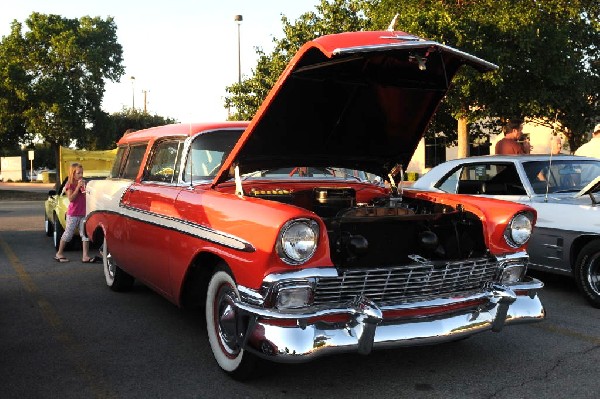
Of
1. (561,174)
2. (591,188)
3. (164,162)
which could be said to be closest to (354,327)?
(164,162)

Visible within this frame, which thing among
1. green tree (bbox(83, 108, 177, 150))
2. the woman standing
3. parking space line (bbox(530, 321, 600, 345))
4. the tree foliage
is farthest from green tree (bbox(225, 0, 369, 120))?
green tree (bbox(83, 108, 177, 150))

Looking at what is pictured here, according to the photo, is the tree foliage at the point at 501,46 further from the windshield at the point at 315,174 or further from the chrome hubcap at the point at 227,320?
the chrome hubcap at the point at 227,320

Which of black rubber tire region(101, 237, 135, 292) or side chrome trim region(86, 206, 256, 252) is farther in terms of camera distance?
black rubber tire region(101, 237, 135, 292)

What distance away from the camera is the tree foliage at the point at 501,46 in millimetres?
14523

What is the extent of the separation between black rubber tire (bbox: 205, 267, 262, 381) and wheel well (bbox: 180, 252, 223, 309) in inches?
7.4

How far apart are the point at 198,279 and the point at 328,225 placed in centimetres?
113

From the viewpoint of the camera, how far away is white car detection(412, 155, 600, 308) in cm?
522

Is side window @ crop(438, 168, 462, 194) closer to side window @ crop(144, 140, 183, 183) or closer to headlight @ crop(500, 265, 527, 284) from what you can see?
headlight @ crop(500, 265, 527, 284)

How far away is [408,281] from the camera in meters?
3.31

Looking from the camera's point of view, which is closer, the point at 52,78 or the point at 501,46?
the point at 501,46

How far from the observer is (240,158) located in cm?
396

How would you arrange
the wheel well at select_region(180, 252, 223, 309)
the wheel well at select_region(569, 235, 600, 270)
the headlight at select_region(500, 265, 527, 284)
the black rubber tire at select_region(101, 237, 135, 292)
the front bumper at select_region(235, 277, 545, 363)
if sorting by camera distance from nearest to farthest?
the front bumper at select_region(235, 277, 545, 363), the headlight at select_region(500, 265, 527, 284), the wheel well at select_region(180, 252, 223, 309), the wheel well at select_region(569, 235, 600, 270), the black rubber tire at select_region(101, 237, 135, 292)

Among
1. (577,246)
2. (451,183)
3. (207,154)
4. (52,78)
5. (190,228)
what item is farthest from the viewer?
(52,78)

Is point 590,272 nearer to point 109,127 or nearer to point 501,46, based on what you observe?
point 501,46
